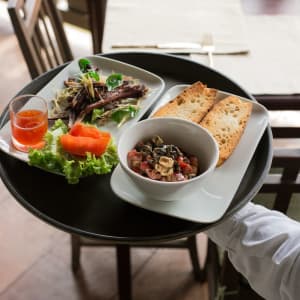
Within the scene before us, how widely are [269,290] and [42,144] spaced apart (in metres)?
0.49

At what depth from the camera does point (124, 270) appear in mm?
1337

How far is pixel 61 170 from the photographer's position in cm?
93

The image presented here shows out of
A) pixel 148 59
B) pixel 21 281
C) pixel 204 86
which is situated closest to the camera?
pixel 204 86

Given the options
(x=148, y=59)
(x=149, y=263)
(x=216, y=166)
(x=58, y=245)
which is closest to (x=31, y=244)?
(x=58, y=245)

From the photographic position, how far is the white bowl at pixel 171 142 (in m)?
0.85

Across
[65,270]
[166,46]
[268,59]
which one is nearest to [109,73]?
A: [166,46]

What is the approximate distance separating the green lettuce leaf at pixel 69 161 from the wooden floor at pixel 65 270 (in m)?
0.80

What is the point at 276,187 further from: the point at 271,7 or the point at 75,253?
the point at 75,253

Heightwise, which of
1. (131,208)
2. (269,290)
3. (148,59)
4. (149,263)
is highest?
(148,59)

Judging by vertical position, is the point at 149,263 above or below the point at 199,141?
below

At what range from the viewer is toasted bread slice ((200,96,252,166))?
3.26 ft

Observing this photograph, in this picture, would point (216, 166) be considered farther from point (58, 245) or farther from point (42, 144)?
point (58, 245)

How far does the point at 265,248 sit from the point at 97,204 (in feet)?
0.98

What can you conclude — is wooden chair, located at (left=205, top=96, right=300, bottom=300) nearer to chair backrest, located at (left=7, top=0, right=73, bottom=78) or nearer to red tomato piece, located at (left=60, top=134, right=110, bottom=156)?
red tomato piece, located at (left=60, top=134, right=110, bottom=156)
